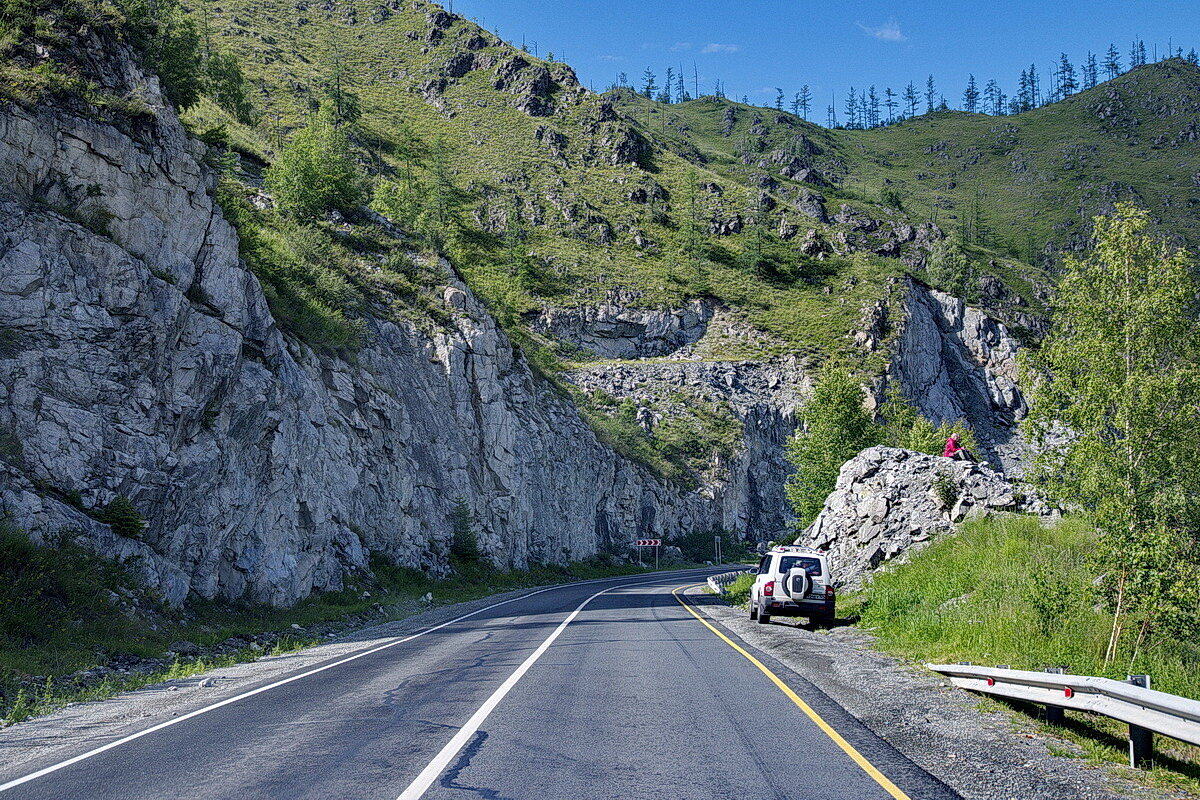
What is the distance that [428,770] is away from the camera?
19.4ft

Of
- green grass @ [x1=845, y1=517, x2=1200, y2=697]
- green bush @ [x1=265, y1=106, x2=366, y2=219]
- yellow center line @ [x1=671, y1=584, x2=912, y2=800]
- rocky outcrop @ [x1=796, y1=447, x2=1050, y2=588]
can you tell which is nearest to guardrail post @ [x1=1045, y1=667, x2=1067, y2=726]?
green grass @ [x1=845, y1=517, x2=1200, y2=697]

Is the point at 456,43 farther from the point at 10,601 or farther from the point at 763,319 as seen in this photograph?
the point at 10,601

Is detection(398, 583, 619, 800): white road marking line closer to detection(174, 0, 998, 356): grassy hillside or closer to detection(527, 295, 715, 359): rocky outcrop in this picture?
detection(174, 0, 998, 356): grassy hillside

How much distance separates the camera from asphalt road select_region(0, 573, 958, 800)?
220 inches

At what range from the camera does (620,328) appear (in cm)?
8344

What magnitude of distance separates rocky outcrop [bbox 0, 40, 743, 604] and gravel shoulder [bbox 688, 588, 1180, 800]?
13.6 metres

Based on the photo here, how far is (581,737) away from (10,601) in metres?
10.7

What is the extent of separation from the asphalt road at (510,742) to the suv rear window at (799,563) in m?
6.12

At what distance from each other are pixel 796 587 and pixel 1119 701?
11598 mm

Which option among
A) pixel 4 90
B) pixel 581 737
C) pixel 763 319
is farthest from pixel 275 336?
pixel 763 319

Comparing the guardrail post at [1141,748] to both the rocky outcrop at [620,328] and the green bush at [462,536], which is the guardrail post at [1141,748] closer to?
the green bush at [462,536]

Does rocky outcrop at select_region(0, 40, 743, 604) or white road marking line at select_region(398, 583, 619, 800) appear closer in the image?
white road marking line at select_region(398, 583, 619, 800)

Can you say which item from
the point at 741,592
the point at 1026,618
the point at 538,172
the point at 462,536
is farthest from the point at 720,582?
the point at 538,172

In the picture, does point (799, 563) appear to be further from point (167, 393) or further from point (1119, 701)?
point (167, 393)
